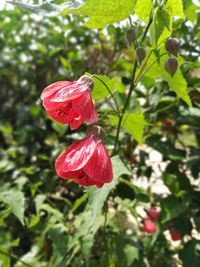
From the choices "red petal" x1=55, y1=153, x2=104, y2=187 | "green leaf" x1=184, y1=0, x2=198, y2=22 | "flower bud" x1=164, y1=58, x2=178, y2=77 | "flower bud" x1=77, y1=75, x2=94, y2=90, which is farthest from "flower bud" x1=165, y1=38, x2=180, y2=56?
"green leaf" x1=184, y1=0, x2=198, y2=22

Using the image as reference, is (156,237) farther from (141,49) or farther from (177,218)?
(141,49)

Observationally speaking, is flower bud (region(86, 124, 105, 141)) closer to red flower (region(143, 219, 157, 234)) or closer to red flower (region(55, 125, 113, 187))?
red flower (region(55, 125, 113, 187))

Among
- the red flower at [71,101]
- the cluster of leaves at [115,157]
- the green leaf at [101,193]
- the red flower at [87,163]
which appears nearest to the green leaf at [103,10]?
the cluster of leaves at [115,157]

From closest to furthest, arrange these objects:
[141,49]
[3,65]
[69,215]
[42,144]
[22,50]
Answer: [141,49] → [69,215] → [42,144] → [22,50] → [3,65]

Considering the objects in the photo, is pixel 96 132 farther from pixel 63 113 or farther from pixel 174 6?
pixel 174 6

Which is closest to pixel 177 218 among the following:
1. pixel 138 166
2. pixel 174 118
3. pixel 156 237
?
pixel 156 237
